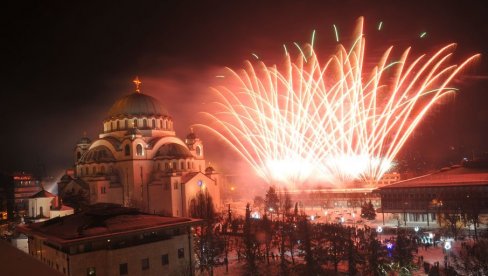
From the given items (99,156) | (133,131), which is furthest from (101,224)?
(99,156)

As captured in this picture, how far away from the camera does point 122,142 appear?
52125 millimetres

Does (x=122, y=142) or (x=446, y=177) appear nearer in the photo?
(x=446, y=177)

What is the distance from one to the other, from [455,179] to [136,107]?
128ft

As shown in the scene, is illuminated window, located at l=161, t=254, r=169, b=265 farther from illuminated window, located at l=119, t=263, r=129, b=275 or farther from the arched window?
the arched window

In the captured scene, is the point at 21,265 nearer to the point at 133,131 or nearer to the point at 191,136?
the point at 133,131

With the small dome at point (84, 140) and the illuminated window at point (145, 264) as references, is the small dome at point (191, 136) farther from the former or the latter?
the illuminated window at point (145, 264)

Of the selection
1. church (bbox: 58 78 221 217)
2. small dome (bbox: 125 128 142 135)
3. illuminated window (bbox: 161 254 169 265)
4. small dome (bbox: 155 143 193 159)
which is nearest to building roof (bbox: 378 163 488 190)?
church (bbox: 58 78 221 217)

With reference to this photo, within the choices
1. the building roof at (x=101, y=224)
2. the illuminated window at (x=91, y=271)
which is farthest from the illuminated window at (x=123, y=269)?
the building roof at (x=101, y=224)

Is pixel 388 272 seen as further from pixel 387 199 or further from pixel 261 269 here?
pixel 387 199

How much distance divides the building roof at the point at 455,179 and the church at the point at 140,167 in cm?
2326

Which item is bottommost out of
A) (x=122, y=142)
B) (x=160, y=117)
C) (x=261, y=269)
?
(x=261, y=269)

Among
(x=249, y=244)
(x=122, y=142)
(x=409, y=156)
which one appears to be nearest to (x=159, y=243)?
(x=249, y=244)

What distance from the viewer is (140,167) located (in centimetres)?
5153

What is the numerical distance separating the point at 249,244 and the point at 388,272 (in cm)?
815
